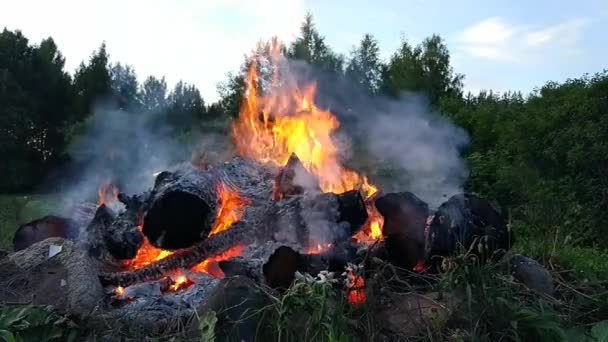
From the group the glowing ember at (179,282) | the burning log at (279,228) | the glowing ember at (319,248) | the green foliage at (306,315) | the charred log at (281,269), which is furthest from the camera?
the burning log at (279,228)

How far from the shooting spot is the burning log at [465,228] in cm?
Answer: 438

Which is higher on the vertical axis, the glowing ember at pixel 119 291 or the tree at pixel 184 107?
the tree at pixel 184 107

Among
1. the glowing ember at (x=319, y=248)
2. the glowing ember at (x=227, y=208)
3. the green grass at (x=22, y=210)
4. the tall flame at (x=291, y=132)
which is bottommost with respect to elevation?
the green grass at (x=22, y=210)

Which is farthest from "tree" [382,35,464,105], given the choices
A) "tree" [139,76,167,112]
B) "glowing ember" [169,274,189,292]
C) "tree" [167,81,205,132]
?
"glowing ember" [169,274,189,292]

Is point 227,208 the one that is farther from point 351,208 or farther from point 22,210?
point 22,210

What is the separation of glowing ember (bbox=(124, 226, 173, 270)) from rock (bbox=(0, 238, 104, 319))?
0.55 m

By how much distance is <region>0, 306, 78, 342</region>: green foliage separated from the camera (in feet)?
11.6

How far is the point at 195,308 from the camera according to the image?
371 cm

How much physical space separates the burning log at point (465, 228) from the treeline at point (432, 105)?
0.59 meters

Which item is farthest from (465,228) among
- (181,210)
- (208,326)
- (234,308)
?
(181,210)

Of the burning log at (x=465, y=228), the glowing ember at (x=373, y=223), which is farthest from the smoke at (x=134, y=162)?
the burning log at (x=465, y=228)

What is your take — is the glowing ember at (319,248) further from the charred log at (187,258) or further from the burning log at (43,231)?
the burning log at (43,231)

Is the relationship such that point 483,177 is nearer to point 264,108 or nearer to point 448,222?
point 264,108

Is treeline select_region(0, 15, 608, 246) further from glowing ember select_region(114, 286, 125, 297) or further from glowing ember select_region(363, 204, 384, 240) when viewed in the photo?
glowing ember select_region(114, 286, 125, 297)
